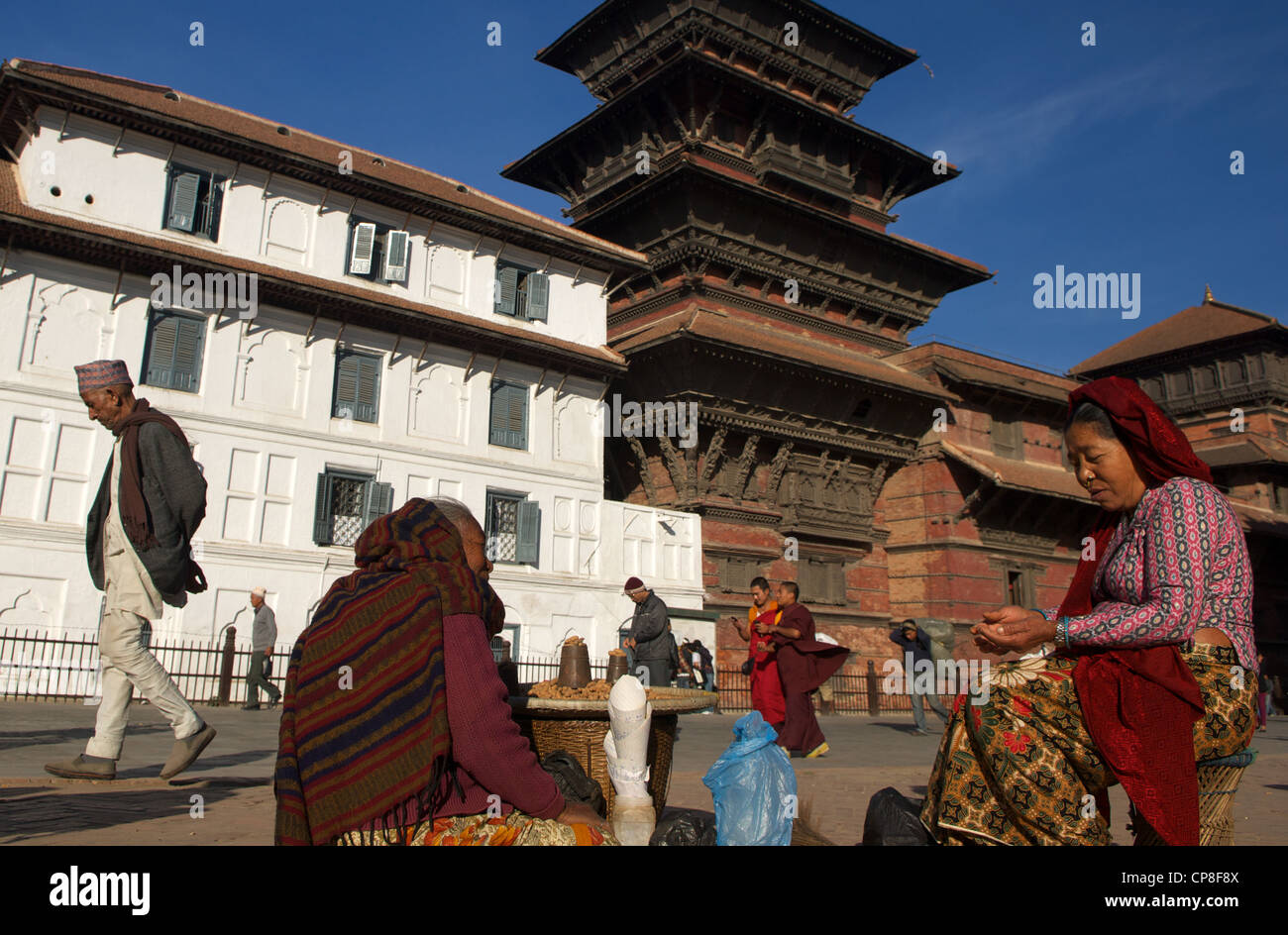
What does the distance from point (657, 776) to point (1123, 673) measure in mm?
2242

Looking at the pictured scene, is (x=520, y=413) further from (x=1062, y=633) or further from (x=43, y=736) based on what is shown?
(x=1062, y=633)

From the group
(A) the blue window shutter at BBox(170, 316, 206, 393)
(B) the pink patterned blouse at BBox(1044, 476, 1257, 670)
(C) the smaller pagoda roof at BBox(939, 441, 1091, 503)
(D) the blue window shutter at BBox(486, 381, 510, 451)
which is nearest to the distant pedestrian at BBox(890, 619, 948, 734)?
(D) the blue window shutter at BBox(486, 381, 510, 451)

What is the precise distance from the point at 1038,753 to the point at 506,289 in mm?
19389

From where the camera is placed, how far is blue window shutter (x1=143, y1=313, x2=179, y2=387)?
52.6 feet

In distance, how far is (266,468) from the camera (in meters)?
17.0

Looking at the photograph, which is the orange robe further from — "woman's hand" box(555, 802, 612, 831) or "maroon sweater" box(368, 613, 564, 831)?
"maroon sweater" box(368, 613, 564, 831)

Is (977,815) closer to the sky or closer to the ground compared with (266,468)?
closer to the ground

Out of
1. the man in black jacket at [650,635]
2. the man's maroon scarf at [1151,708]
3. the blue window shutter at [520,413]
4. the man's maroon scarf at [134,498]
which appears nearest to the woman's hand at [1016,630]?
the man's maroon scarf at [1151,708]

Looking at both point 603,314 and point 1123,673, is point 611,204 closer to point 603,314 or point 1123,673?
point 603,314

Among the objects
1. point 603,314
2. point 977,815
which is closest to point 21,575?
point 603,314

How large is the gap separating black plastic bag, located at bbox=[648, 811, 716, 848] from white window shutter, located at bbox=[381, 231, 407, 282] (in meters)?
17.4

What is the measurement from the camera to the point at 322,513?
17438mm

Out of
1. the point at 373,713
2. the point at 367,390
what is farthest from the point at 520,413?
the point at 373,713

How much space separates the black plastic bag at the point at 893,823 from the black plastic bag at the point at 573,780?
1.11 m
